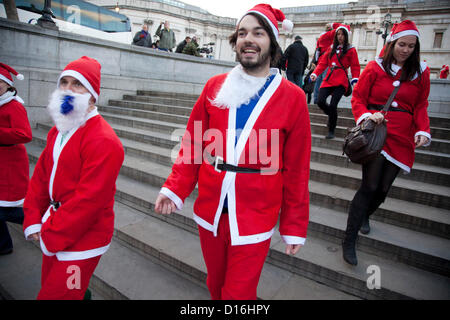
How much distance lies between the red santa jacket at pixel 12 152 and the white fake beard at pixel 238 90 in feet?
7.48

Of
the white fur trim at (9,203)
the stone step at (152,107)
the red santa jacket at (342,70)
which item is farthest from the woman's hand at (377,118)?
the stone step at (152,107)

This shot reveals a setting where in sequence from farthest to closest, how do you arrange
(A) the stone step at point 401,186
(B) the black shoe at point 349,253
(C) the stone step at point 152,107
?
1. (C) the stone step at point 152,107
2. (A) the stone step at point 401,186
3. (B) the black shoe at point 349,253

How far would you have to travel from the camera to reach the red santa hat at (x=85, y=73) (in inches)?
80.9

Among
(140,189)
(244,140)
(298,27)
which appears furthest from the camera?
(298,27)

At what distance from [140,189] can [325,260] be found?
296 cm

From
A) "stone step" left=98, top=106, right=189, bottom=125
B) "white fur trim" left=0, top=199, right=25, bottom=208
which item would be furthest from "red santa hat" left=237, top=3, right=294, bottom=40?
"stone step" left=98, top=106, right=189, bottom=125

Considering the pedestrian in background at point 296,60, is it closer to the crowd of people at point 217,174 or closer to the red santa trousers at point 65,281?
the crowd of people at point 217,174

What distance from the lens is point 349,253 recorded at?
2975 mm

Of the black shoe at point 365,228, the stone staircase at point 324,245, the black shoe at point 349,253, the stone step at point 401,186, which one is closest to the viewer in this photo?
the stone staircase at point 324,245

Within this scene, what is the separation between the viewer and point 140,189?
4.66 meters

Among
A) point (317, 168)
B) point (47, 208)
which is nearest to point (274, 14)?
point (47, 208)

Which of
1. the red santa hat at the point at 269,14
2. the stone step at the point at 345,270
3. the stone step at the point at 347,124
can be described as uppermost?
the red santa hat at the point at 269,14
